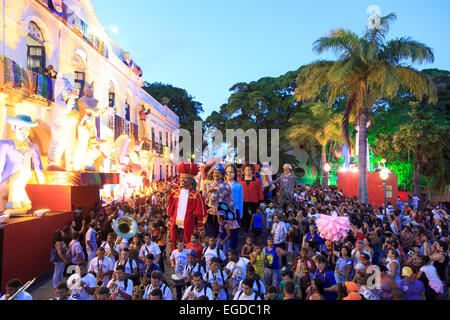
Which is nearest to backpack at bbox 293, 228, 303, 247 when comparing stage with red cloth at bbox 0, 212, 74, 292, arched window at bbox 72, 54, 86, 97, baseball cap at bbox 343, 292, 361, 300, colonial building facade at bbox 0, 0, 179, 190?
baseball cap at bbox 343, 292, 361, 300

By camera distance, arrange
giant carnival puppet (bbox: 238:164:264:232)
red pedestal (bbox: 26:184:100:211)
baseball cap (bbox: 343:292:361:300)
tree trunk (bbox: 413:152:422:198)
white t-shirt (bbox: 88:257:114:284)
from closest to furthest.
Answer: baseball cap (bbox: 343:292:361:300) → white t-shirt (bbox: 88:257:114:284) → giant carnival puppet (bbox: 238:164:264:232) → red pedestal (bbox: 26:184:100:211) → tree trunk (bbox: 413:152:422:198)

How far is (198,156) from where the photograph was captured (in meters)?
42.9

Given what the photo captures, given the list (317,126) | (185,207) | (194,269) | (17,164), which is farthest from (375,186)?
(17,164)

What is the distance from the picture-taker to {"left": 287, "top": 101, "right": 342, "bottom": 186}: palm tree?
26594 millimetres

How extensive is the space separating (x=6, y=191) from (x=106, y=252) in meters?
6.57

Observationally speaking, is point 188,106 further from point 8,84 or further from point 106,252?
point 106,252

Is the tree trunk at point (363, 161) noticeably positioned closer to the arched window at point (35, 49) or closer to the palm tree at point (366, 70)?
the palm tree at point (366, 70)

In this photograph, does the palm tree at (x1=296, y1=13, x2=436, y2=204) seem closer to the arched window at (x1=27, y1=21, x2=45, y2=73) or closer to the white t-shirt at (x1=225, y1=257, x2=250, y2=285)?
the white t-shirt at (x1=225, y1=257, x2=250, y2=285)

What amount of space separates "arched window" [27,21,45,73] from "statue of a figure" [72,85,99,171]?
7.00ft

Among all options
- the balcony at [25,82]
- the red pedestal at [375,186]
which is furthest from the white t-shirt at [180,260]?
the red pedestal at [375,186]

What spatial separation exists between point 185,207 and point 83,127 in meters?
10.4

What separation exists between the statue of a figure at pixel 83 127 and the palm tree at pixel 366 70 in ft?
37.1

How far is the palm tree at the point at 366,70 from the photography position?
14180 mm
